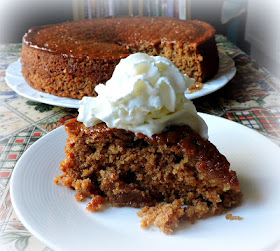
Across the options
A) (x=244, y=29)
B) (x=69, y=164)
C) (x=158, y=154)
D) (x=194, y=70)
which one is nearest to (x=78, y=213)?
(x=69, y=164)

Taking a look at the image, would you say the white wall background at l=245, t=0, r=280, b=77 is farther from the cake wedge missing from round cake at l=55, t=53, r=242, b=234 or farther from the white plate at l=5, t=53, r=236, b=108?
the cake wedge missing from round cake at l=55, t=53, r=242, b=234

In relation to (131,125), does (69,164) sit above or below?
below

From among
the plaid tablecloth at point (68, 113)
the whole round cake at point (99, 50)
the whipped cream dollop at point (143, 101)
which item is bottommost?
the plaid tablecloth at point (68, 113)

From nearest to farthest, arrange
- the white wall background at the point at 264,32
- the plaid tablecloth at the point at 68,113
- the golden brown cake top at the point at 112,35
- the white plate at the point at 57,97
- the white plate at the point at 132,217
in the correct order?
the white plate at the point at 132,217 < the plaid tablecloth at the point at 68,113 < the white plate at the point at 57,97 < the golden brown cake top at the point at 112,35 < the white wall background at the point at 264,32

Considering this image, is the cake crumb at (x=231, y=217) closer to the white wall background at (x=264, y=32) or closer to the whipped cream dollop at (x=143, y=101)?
the whipped cream dollop at (x=143, y=101)

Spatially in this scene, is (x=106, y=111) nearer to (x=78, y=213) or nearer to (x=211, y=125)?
(x=78, y=213)

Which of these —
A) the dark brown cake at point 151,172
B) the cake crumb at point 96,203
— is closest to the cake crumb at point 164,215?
the dark brown cake at point 151,172
